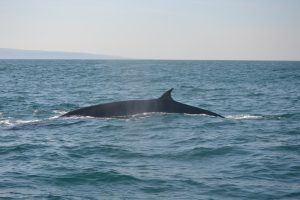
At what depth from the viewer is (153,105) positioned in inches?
773

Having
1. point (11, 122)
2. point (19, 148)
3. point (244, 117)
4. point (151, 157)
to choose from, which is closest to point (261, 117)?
point (244, 117)

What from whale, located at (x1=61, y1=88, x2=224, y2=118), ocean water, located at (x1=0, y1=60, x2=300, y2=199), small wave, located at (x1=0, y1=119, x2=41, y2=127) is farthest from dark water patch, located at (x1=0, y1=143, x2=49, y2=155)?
whale, located at (x1=61, y1=88, x2=224, y2=118)

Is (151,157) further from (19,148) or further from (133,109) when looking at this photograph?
(133,109)

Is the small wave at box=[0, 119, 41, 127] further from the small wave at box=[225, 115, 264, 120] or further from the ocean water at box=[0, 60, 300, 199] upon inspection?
the small wave at box=[225, 115, 264, 120]

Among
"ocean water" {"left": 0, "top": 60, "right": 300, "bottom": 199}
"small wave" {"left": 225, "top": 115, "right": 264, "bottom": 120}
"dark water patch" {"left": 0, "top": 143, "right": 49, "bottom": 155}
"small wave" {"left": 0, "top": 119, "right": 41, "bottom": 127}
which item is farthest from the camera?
"small wave" {"left": 225, "top": 115, "right": 264, "bottom": 120}

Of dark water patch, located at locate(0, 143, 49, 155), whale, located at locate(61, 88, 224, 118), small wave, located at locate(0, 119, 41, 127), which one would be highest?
whale, located at locate(61, 88, 224, 118)

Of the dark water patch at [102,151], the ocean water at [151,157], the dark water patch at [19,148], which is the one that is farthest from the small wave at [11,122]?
the dark water patch at [102,151]

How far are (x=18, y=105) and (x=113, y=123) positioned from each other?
11.1 m

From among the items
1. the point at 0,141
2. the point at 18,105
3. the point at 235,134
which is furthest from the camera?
the point at 18,105

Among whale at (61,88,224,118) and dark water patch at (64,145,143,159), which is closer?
dark water patch at (64,145,143,159)

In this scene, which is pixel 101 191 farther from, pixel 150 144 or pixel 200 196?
pixel 150 144

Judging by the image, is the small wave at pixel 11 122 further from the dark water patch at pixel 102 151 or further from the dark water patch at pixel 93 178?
the dark water patch at pixel 93 178

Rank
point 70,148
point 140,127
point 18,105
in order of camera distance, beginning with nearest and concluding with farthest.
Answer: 1. point 70,148
2. point 140,127
3. point 18,105

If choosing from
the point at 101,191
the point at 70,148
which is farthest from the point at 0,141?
the point at 101,191
